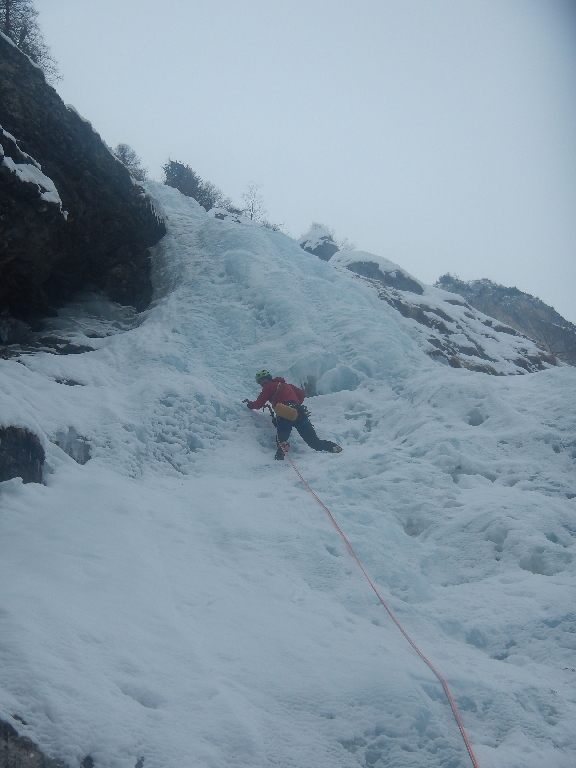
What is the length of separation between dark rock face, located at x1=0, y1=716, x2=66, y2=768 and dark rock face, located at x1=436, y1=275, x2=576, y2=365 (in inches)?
1067

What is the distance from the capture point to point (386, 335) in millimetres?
9602

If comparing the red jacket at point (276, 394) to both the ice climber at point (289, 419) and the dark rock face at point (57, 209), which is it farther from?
the dark rock face at point (57, 209)

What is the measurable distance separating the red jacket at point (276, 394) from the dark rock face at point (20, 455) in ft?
11.2

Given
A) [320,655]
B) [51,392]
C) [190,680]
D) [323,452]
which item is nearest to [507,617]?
[320,655]

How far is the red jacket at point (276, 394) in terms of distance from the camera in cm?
750

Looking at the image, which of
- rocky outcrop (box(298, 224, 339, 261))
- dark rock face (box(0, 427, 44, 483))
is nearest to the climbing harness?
dark rock face (box(0, 427, 44, 483))

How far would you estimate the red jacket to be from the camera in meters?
7.50

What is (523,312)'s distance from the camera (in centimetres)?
2981

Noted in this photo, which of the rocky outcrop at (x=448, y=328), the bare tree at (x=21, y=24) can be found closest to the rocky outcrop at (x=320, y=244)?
the rocky outcrop at (x=448, y=328)

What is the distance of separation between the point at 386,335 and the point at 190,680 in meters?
7.52

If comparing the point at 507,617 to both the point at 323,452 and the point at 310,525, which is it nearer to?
the point at 310,525

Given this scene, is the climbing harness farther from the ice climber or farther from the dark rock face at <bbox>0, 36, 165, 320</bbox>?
the dark rock face at <bbox>0, 36, 165, 320</bbox>

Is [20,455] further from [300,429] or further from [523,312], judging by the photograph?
[523,312]

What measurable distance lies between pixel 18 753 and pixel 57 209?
7953 millimetres
